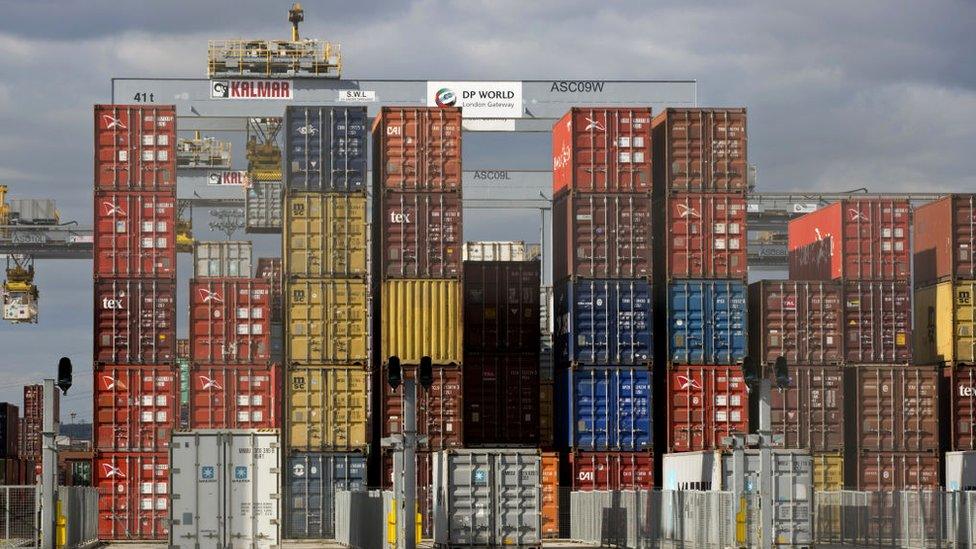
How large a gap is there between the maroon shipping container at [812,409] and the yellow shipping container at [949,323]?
430 cm

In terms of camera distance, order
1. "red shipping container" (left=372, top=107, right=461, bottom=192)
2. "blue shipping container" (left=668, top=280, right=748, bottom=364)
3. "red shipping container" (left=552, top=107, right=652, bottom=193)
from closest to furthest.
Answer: "blue shipping container" (left=668, top=280, right=748, bottom=364) → "red shipping container" (left=552, top=107, right=652, bottom=193) → "red shipping container" (left=372, top=107, right=461, bottom=192)

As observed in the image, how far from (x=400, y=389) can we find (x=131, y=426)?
29.3 ft

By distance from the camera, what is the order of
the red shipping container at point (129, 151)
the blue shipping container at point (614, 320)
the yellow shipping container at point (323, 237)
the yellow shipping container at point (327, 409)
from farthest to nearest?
the red shipping container at point (129, 151)
the yellow shipping container at point (323, 237)
the blue shipping container at point (614, 320)
the yellow shipping container at point (327, 409)

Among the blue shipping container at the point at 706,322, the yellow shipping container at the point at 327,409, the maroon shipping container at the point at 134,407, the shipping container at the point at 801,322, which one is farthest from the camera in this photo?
the shipping container at the point at 801,322

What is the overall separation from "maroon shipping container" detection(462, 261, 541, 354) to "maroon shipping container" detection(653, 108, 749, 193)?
6.02 m

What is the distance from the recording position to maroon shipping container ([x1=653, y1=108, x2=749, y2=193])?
181ft

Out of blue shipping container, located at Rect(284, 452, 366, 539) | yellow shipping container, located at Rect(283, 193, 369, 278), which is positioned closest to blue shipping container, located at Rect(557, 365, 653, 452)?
blue shipping container, located at Rect(284, 452, 366, 539)

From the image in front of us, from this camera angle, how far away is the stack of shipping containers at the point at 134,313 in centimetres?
5406

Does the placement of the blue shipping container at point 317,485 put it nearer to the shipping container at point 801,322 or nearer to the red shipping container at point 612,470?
the red shipping container at point 612,470

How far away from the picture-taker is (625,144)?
54906 mm

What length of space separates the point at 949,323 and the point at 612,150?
523 inches

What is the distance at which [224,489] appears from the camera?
3809 centimetres

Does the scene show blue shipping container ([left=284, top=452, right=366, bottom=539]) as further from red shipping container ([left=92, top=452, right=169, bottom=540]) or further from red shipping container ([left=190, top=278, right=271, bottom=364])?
red shipping container ([left=92, top=452, right=169, bottom=540])

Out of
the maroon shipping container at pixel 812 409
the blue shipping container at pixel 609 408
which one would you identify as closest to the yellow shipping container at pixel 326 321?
the blue shipping container at pixel 609 408
